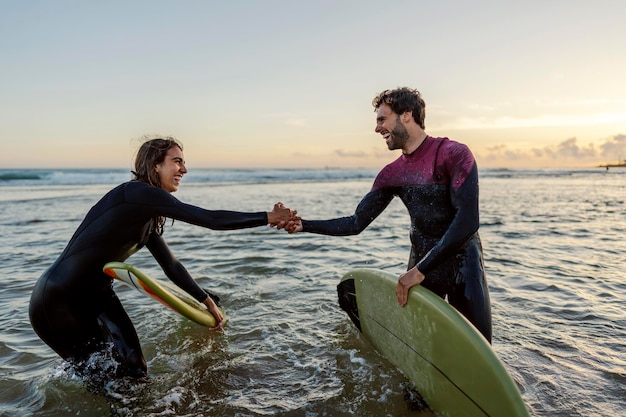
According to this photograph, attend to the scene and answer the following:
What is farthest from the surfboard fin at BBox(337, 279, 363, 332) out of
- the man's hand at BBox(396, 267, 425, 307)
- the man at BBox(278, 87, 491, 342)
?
the man's hand at BBox(396, 267, 425, 307)

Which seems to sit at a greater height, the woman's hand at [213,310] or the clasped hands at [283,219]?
the clasped hands at [283,219]

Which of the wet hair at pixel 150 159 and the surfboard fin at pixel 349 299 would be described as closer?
the wet hair at pixel 150 159

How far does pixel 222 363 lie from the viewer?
160 inches

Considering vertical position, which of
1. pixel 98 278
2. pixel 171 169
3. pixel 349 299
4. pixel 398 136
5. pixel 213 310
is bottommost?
pixel 213 310

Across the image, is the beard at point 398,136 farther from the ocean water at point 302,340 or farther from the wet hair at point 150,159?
the ocean water at point 302,340

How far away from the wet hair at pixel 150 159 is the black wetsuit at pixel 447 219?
67.6 inches

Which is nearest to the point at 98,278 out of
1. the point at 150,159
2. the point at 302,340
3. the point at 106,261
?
the point at 106,261

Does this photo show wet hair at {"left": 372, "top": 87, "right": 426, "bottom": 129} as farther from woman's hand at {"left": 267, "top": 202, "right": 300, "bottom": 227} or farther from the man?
woman's hand at {"left": 267, "top": 202, "right": 300, "bottom": 227}

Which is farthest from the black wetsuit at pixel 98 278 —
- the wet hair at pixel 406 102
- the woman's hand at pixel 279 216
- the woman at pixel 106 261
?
the wet hair at pixel 406 102

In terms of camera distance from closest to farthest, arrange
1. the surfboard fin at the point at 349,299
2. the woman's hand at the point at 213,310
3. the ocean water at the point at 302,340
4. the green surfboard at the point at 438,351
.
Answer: the green surfboard at the point at 438,351 → the ocean water at the point at 302,340 → the surfboard fin at the point at 349,299 → the woman's hand at the point at 213,310

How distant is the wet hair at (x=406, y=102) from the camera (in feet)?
11.3

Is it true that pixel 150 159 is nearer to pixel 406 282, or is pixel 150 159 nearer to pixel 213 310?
pixel 213 310

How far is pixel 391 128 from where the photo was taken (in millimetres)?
3521

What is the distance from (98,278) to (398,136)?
238cm
